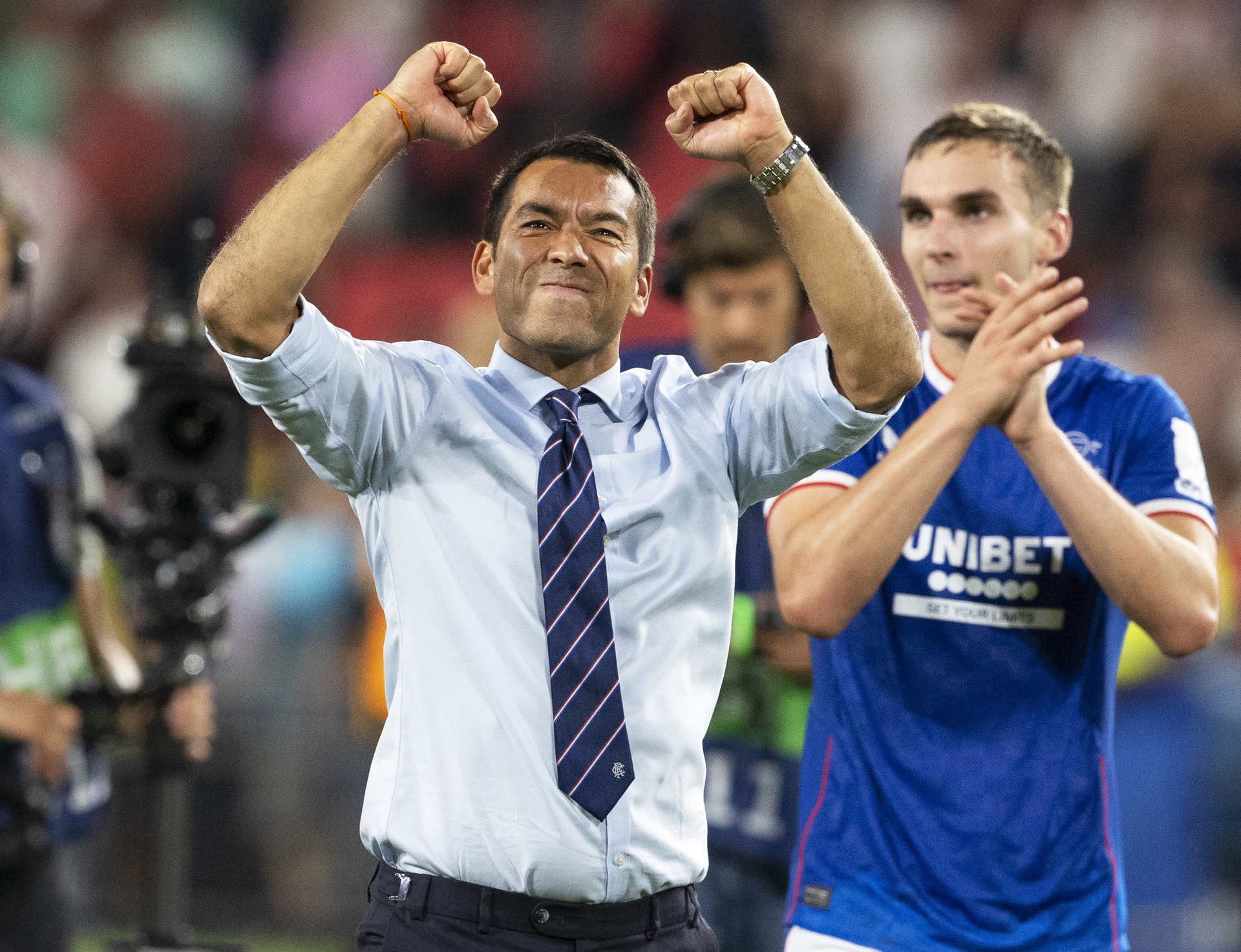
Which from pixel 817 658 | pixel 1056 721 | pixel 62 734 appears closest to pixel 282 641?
pixel 62 734

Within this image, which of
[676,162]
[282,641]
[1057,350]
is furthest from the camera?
[676,162]

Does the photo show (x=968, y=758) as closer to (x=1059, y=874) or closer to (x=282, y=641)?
(x=1059, y=874)

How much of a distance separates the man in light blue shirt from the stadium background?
11.4 feet

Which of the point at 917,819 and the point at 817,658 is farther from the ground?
the point at 817,658

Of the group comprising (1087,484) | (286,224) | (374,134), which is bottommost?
(1087,484)

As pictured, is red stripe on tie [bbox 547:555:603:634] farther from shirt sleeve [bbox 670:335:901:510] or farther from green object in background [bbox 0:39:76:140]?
green object in background [bbox 0:39:76:140]

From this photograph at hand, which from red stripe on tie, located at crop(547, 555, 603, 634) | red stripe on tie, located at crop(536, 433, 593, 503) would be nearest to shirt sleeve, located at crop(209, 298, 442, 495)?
red stripe on tie, located at crop(536, 433, 593, 503)

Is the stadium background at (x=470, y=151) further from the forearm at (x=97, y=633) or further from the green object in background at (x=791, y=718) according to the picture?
the green object in background at (x=791, y=718)

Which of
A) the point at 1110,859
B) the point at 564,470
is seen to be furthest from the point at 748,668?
the point at 564,470

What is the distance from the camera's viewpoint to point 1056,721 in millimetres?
2730

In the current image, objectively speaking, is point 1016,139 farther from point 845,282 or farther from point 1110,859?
point 1110,859

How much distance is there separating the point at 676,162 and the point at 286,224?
6.39 metres

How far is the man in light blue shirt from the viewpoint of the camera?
211cm

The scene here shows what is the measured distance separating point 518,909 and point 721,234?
2119 mm
